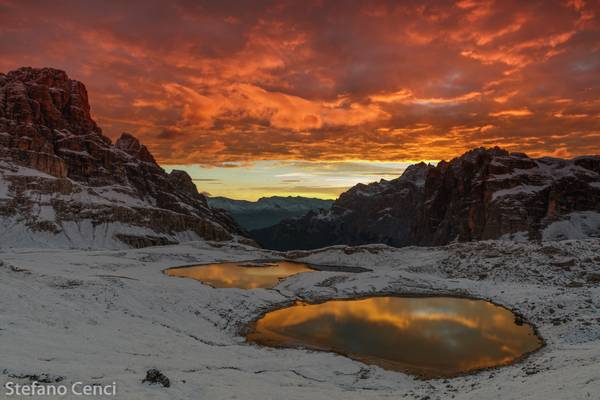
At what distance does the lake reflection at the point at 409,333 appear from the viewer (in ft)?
114

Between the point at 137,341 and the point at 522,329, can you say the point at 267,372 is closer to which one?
the point at 137,341

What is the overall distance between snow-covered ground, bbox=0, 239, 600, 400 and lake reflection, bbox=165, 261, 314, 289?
26.0ft

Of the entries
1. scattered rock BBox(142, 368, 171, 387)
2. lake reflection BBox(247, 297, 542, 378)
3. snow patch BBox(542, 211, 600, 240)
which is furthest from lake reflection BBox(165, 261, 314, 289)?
snow patch BBox(542, 211, 600, 240)

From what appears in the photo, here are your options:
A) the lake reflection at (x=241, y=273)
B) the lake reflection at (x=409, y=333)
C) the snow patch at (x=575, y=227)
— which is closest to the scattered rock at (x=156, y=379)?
the lake reflection at (x=409, y=333)

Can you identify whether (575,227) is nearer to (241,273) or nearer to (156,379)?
(241,273)

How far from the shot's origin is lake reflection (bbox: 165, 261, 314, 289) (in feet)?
241

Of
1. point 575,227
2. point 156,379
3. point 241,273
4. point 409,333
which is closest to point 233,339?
point 409,333

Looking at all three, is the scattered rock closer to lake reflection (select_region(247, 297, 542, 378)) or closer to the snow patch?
lake reflection (select_region(247, 297, 542, 378))

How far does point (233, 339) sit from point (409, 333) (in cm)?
1791

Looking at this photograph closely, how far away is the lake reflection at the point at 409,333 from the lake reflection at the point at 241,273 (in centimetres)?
1883

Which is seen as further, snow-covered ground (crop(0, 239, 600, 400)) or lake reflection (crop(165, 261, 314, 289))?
lake reflection (crop(165, 261, 314, 289))

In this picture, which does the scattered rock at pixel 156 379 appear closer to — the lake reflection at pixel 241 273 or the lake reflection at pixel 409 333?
the lake reflection at pixel 409 333

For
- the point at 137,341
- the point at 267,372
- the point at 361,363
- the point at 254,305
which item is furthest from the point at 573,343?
the point at 137,341

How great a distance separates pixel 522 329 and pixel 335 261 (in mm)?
68248
